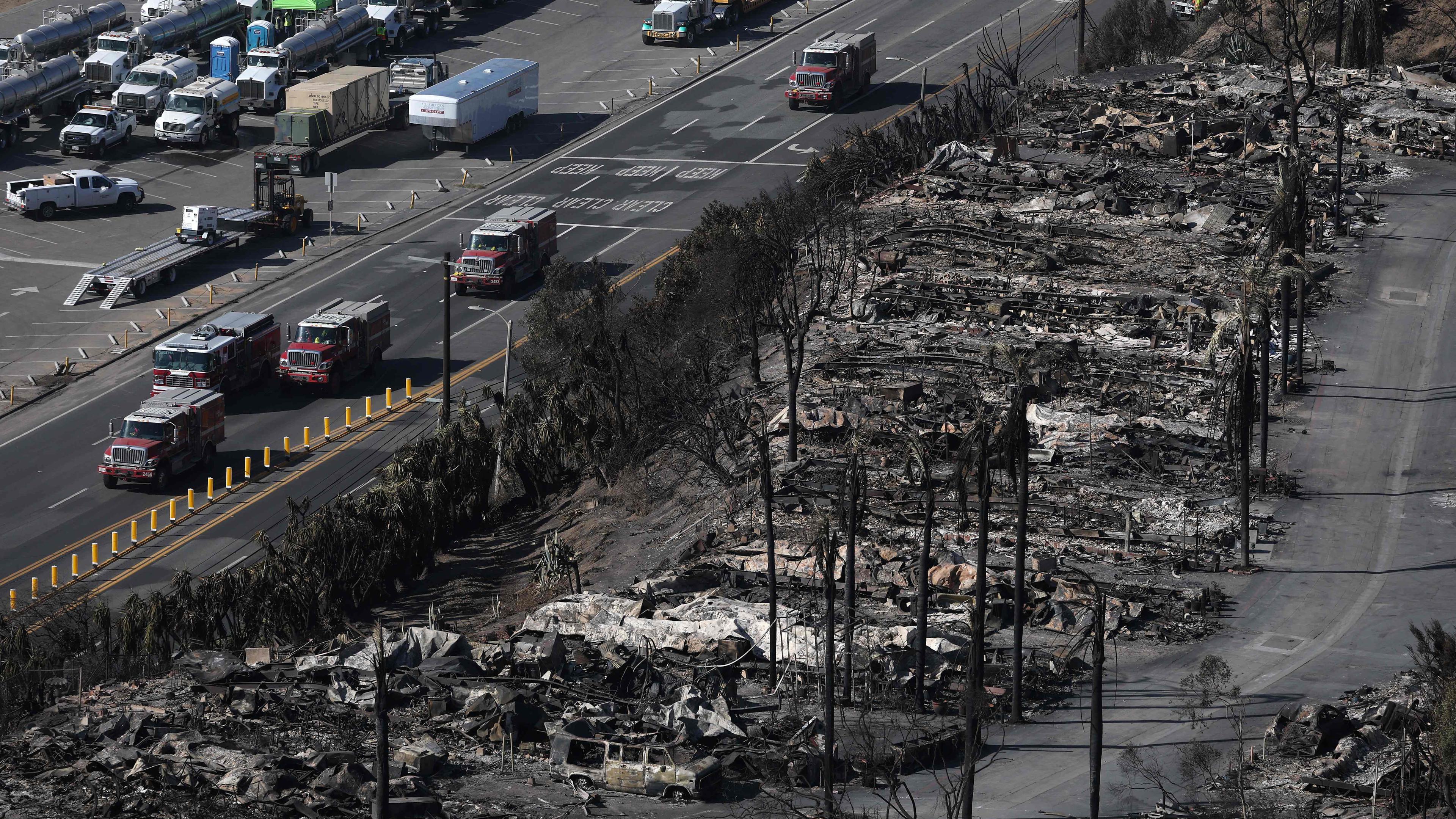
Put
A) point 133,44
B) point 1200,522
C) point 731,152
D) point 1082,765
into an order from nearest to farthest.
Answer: point 1082,765, point 1200,522, point 731,152, point 133,44

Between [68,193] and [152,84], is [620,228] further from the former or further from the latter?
[152,84]

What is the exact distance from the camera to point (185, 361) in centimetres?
7250

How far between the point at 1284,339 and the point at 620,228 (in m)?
36.6

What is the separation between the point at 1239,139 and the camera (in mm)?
92500

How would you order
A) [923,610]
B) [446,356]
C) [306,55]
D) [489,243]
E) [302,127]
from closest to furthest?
1. [923,610]
2. [446,356]
3. [489,243]
4. [302,127]
5. [306,55]

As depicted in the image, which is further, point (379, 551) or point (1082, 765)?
point (379, 551)

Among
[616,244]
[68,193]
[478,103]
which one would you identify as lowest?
[616,244]

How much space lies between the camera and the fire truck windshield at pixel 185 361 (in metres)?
72.3

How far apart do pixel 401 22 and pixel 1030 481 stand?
6784 centimetres

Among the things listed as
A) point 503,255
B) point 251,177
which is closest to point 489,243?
point 503,255

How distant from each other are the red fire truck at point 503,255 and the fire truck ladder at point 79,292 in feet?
51.9

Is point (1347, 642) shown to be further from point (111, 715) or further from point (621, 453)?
point (111, 715)

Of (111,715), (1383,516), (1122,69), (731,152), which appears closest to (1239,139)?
(1122,69)

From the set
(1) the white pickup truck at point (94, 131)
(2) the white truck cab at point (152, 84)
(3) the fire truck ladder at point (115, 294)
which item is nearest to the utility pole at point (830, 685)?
(3) the fire truck ladder at point (115, 294)
